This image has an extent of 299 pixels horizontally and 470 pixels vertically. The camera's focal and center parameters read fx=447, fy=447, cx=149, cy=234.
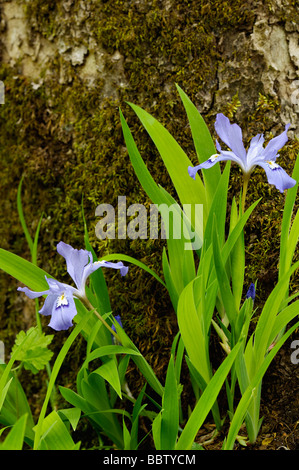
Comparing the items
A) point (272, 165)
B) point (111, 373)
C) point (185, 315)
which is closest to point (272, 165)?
point (272, 165)

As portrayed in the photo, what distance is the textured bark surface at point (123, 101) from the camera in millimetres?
1387

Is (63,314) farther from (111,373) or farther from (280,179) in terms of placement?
(280,179)

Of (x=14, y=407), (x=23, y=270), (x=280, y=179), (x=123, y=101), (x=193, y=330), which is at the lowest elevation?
(x=14, y=407)

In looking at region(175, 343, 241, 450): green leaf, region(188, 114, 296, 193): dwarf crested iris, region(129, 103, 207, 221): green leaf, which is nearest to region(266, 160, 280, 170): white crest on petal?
region(188, 114, 296, 193): dwarf crested iris

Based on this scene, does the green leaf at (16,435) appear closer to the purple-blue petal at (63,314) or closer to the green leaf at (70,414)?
the purple-blue petal at (63,314)

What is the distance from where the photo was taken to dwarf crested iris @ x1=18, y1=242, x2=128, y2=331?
939 millimetres

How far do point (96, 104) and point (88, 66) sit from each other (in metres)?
0.15

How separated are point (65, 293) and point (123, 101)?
0.82 m

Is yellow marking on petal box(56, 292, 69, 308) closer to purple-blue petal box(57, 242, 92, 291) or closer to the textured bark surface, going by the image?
purple-blue petal box(57, 242, 92, 291)

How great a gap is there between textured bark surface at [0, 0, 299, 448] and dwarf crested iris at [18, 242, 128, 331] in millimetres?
421

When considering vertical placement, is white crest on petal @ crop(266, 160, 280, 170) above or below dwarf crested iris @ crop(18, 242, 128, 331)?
above

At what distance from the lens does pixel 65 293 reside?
99 cm

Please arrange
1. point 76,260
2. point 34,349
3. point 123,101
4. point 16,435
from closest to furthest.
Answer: point 16,435, point 76,260, point 34,349, point 123,101

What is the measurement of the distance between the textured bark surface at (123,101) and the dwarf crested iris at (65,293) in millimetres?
421
